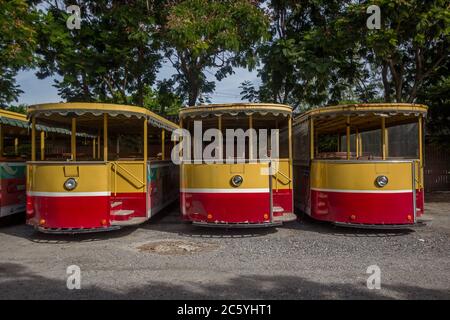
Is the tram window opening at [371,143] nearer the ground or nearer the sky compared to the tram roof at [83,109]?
nearer the ground

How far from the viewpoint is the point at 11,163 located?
28.1ft

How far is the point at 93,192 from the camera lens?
7.14 meters

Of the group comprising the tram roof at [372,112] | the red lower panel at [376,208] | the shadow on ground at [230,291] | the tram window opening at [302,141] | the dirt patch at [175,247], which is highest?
the tram roof at [372,112]

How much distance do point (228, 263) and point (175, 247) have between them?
4.54 feet

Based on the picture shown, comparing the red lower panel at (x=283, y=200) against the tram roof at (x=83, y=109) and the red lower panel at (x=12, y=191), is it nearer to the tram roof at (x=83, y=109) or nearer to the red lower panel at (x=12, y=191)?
the tram roof at (x=83, y=109)

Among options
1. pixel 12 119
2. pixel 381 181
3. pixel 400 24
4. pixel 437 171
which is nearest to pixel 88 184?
pixel 12 119

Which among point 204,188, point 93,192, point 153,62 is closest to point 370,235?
point 204,188

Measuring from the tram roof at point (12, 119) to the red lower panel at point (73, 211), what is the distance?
2154 mm

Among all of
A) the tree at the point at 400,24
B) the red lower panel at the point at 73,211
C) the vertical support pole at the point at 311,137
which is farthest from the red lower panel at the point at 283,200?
the tree at the point at 400,24

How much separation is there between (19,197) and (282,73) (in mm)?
8073

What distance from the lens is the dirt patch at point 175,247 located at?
6598mm

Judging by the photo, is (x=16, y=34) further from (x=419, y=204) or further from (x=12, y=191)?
(x=419, y=204)

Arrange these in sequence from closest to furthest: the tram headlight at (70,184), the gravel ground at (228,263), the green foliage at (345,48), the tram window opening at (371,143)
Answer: the gravel ground at (228,263) → the tram headlight at (70,184) → the tram window opening at (371,143) → the green foliage at (345,48)

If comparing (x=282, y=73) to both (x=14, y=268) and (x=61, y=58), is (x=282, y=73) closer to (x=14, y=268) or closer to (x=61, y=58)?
(x=61, y=58)
